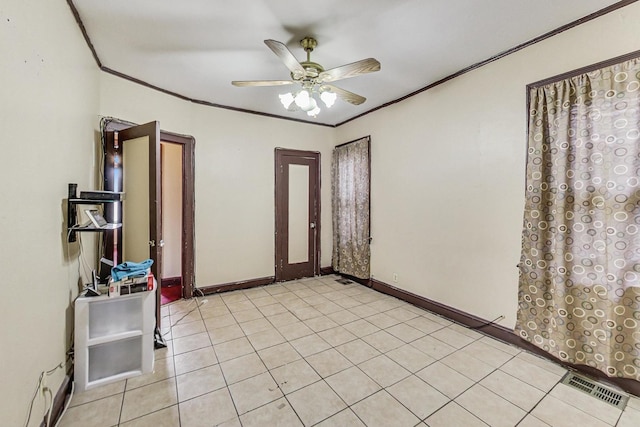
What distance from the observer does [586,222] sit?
80.4 inches

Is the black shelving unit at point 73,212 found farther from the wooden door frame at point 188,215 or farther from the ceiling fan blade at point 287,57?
the wooden door frame at point 188,215

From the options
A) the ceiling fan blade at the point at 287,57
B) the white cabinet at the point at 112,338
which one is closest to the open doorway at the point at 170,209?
the white cabinet at the point at 112,338

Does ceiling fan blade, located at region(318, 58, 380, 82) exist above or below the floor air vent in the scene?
above

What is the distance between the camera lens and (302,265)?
188 inches

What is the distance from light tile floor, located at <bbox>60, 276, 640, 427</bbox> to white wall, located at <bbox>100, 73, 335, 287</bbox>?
1085 millimetres

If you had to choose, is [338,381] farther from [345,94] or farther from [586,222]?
[345,94]

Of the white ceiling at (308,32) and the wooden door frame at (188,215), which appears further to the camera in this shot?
the wooden door frame at (188,215)

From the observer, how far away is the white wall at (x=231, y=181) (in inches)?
150

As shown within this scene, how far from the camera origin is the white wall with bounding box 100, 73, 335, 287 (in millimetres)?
3820

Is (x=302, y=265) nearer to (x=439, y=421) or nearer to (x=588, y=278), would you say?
(x=439, y=421)

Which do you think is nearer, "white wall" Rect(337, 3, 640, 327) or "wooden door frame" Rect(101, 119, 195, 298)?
"white wall" Rect(337, 3, 640, 327)

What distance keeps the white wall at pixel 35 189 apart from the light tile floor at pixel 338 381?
64cm

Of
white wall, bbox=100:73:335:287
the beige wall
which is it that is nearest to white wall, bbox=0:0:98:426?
white wall, bbox=100:73:335:287

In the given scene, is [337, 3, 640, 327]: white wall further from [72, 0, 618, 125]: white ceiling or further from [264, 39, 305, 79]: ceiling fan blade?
[264, 39, 305, 79]: ceiling fan blade
